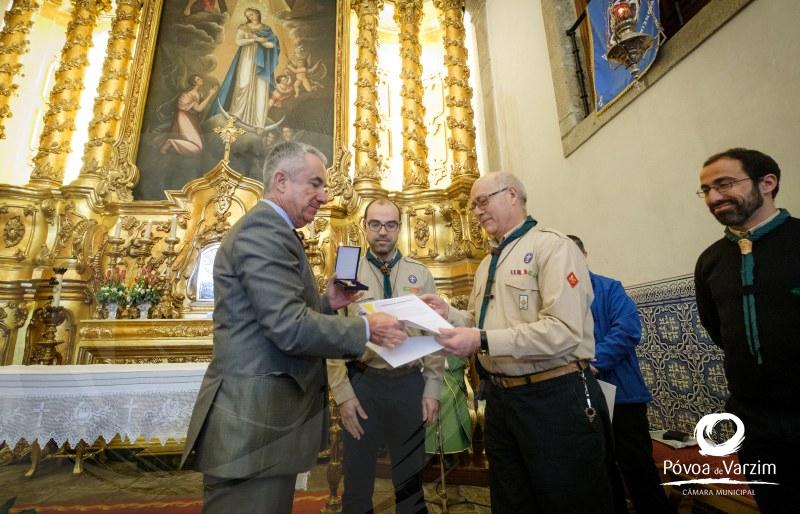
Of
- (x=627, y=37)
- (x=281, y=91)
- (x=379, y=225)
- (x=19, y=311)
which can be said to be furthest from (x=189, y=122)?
(x=627, y=37)

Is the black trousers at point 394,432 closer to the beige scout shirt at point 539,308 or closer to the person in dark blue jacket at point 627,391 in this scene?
the beige scout shirt at point 539,308

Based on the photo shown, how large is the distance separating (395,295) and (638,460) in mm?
1498

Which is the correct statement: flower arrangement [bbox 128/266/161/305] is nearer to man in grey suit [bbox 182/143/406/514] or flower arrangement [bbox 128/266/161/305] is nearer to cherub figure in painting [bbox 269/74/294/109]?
cherub figure in painting [bbox 269/74/294/109]

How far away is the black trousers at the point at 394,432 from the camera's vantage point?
2066mm

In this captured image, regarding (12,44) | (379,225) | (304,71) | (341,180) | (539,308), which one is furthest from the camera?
(304,71)

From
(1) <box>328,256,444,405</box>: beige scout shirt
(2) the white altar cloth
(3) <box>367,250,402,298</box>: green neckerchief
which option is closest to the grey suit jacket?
(1) <box>328,256,444,405</box>: beige scout shirt

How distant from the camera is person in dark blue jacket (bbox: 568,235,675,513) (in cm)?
197

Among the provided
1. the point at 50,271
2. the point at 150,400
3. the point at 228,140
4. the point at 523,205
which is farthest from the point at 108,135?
the point at 523,205

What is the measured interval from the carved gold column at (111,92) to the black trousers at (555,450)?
20.6ft

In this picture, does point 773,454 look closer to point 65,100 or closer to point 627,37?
point 627,37

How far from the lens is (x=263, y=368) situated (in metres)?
1.27

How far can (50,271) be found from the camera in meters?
4.89

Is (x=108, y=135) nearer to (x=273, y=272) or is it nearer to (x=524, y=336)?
(x=273, y=272)
